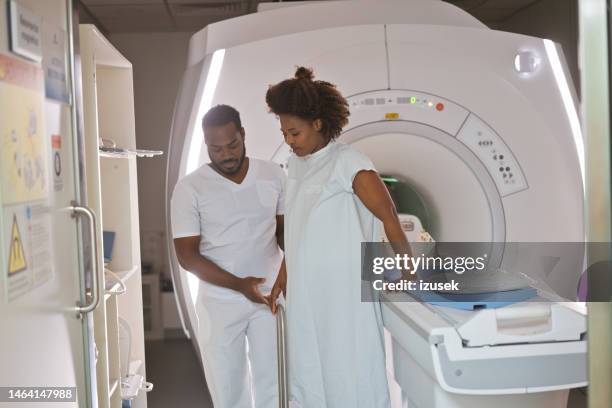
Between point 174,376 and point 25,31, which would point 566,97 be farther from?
point 174,376

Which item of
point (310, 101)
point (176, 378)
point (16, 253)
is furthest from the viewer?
point (176, 378)

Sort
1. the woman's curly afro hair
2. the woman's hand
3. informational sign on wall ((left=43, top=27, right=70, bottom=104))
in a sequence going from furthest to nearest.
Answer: the woman's hand < the woman's curly afro hair < informational sign on wall ((left=43, top=27, right=70, bottom=104))

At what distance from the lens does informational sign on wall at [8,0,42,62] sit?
1352 millimetres

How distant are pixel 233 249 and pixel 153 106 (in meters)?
1.92

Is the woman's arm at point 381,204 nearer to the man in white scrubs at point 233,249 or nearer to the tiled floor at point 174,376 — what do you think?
the man in white scrubs at point 233,249

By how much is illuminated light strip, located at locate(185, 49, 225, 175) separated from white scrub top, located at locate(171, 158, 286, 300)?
0.12 feet

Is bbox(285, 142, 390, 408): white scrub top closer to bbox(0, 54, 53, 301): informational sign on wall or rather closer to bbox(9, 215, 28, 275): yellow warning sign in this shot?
bbox(0, 54, 53, 301): informational sign on wall

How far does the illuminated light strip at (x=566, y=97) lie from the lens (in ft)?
8.04

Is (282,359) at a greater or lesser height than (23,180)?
lesser

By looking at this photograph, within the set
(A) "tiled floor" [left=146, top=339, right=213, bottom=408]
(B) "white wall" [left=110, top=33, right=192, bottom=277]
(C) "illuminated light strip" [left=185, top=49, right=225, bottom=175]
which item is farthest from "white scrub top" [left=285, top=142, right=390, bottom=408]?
(B) "white wall" [left=110, top=33, right=192, bottom=277]

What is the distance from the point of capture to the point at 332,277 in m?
2.04

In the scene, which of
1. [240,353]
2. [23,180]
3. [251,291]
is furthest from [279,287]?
[23,180]

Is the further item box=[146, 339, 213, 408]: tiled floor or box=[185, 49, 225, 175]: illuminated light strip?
box=[146, 339, 213, 408]: tiled floor

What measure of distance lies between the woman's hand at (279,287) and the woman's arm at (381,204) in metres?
0.44
